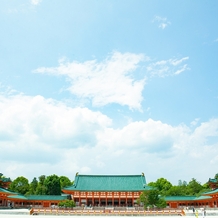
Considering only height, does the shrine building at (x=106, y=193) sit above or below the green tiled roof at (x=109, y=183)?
below

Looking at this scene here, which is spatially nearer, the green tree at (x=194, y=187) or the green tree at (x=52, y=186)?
the green tree at (x=52, y=186)

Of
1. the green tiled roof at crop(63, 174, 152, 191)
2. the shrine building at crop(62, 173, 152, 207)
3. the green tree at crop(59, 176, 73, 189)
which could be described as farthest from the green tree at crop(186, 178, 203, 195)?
the green tree at crop(59, 176, 73, 189)

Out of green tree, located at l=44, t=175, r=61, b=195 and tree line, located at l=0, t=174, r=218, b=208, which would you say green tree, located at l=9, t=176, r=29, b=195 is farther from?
green tree, located at l=44, t=175, r=61, b=195

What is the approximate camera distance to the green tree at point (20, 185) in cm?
8481

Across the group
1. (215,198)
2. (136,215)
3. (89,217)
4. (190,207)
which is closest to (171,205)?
(190,207)

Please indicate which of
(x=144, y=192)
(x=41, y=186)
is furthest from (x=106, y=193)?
(x=41, y=186)

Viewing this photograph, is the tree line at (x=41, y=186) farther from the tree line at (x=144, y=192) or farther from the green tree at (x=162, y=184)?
A: the green tree at (x=162, y=184)

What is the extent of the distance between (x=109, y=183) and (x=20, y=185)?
37.7 meters

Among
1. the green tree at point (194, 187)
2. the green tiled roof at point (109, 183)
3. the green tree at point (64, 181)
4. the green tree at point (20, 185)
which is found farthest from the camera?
the green tree at point (64, 181)

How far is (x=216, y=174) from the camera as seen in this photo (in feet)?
249

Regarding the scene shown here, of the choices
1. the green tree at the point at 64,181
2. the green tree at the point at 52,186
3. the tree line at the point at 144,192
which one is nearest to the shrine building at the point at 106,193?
the tree line at the point at 144,192

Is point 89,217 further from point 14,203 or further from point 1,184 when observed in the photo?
point 1,184

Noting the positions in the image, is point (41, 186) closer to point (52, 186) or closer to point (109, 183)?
point (52, 186)

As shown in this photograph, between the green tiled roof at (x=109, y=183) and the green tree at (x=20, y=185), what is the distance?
26215mm
